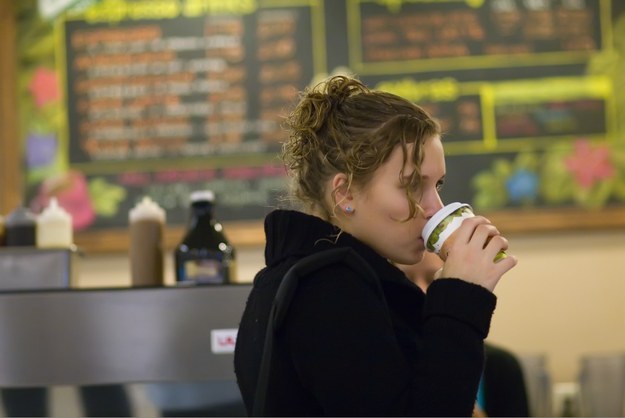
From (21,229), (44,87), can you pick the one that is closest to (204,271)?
(21,229)

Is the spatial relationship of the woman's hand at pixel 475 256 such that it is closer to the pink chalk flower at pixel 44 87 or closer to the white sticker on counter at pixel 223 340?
the white sticker on counter at pixel 223 340

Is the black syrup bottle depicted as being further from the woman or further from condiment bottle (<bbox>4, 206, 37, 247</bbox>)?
the woman

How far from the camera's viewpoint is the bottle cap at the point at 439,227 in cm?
121

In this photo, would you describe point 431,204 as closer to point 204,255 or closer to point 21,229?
point 204,255

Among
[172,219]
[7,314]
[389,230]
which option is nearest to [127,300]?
[7,314]

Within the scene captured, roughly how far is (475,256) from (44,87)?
9.05 feet

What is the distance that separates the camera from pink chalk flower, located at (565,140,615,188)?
11.6ft

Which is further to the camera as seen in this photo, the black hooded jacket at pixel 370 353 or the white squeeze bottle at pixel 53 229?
the white squeeze bottle at pixel 53 229

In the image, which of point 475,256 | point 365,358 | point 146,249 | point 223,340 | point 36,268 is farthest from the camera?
point 146,249

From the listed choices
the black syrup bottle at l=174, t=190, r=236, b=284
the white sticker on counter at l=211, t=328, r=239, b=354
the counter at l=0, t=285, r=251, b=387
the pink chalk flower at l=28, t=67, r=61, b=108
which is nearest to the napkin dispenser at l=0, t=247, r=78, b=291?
the counter at l=0, t=285, r=251, b=387

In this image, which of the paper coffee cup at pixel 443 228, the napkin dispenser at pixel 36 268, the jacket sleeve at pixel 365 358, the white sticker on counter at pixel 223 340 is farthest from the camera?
the napkin dispenser at pixel 36 268

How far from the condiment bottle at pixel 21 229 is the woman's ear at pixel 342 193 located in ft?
4.54

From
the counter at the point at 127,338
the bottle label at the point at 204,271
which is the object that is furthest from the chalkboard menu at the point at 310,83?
the counter at the point at 127,338

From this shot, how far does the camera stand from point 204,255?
2.31 metres
